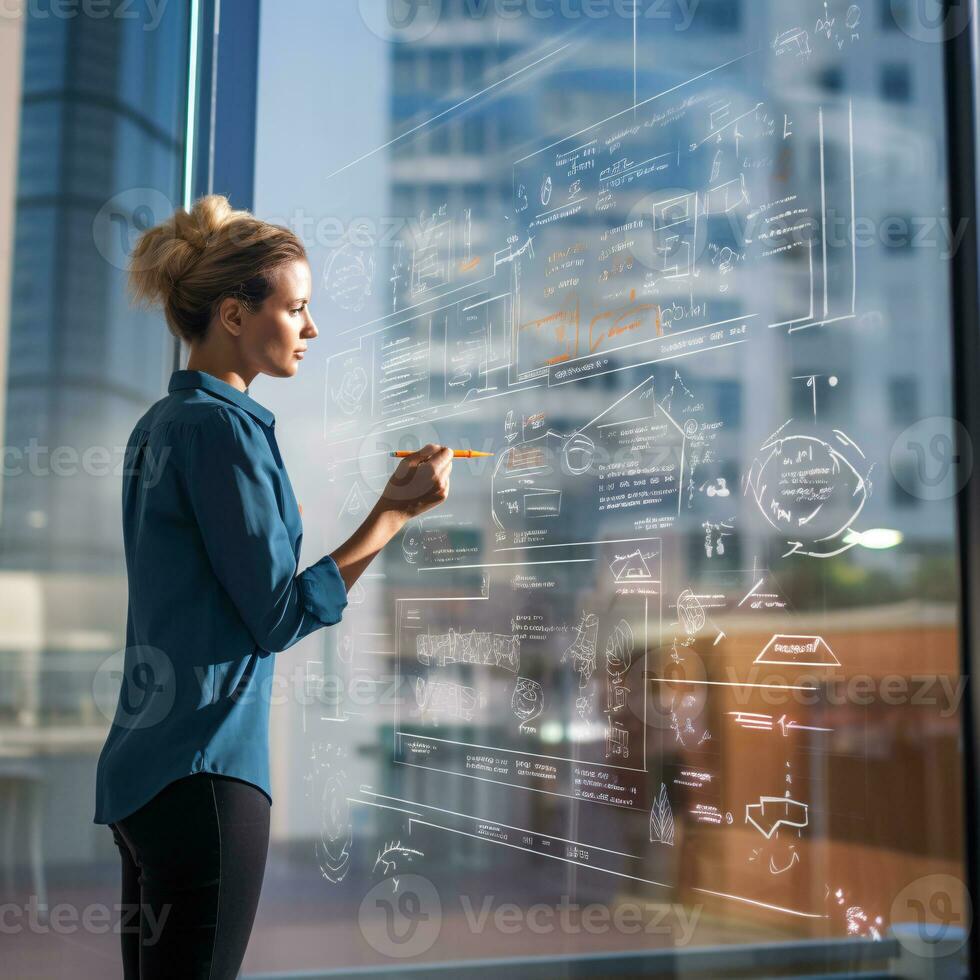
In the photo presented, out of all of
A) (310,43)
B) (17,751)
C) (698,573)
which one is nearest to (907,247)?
(698,573)

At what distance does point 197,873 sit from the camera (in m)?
1.16

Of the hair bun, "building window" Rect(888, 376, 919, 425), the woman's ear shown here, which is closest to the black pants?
the woman's ear

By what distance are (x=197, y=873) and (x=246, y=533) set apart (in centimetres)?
35

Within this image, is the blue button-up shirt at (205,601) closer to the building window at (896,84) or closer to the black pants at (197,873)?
the black pants at (197,873)

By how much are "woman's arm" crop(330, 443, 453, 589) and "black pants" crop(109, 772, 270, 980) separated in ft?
0.92

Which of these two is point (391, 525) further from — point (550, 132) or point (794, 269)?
point (550, 132)

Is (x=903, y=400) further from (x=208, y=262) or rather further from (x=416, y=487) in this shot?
(x=208, y=262)

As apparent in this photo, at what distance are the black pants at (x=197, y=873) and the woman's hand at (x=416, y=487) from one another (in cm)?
37

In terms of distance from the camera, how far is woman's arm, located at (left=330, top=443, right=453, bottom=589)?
1340mm

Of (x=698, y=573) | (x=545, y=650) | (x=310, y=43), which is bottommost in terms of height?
(x=545, y=650)

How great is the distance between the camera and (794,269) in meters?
1.57

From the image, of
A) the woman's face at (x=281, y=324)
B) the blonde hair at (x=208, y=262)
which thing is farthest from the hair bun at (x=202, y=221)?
the woman's face at (x=281, y=324)

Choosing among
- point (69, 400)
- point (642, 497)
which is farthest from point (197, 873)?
point (69, 400)

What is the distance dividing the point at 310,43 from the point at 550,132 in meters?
1.05
